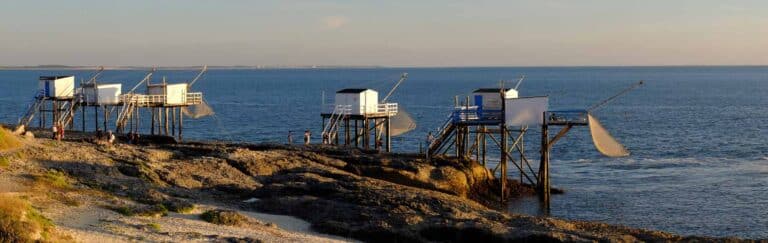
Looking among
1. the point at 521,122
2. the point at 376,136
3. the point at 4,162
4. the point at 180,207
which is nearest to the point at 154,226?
the point at 180,207

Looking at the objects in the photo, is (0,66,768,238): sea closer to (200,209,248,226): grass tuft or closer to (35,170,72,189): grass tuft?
(200,209,248,226): grass tuft

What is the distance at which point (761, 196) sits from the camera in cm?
4953

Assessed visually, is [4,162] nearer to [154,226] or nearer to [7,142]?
[7,142]

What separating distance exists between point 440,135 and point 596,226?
1802 centimetres

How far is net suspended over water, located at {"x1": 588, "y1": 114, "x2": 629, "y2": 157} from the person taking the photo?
4812 cm

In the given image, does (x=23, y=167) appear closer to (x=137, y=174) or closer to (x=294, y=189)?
(x=137, y=174)

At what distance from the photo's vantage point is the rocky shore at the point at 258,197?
97.3ft

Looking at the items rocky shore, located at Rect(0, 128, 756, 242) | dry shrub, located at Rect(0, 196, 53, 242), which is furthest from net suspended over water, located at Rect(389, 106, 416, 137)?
dry shrub, located at Rect(0, 196, 53, 242)

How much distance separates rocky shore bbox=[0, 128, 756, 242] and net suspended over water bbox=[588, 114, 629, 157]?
614cm

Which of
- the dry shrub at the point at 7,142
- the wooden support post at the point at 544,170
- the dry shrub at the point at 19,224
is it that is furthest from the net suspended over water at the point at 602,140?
the dry shrub at the point at 19,224

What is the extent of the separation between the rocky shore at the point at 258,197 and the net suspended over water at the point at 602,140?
242 inches

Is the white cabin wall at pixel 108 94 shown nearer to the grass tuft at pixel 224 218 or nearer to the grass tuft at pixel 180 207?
the grass tuft at pixel 180 207

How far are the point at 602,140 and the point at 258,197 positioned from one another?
63.4 ft

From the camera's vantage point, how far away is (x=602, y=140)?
1911 inches
